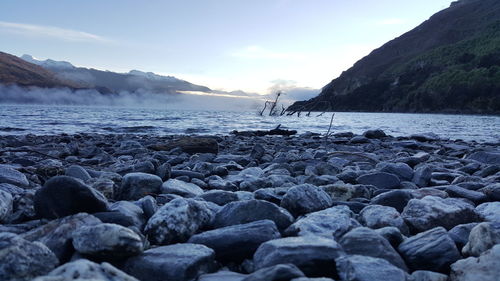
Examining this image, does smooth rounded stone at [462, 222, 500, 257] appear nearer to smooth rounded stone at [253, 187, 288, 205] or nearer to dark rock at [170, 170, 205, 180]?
smooth rounded stone at [253, 187, 288, 205]

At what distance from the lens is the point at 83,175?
2998 millimetres

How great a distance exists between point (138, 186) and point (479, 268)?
1.90m

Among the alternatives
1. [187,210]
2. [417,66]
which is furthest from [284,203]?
[417,66]

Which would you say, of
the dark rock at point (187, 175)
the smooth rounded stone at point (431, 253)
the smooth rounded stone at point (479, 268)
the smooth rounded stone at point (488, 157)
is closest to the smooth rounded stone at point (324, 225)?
the smooth rounded stone at point (431, 253)

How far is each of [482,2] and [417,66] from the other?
105 ft

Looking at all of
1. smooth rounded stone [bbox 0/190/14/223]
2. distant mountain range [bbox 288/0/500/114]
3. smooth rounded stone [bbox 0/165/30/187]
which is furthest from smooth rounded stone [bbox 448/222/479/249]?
distant mountain range [bbox 288/0/500/114]

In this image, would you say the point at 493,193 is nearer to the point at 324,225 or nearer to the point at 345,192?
the point at 345,192

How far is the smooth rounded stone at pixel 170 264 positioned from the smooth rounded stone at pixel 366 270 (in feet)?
1.51

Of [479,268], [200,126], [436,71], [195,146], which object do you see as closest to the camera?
[479,268]

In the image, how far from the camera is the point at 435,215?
1.96 meters

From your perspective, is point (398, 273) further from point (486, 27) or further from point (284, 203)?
point (486, 27)

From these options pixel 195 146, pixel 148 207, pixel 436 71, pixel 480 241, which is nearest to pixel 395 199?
pixel 480 241

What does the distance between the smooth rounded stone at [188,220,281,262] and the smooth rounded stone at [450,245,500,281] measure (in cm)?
65

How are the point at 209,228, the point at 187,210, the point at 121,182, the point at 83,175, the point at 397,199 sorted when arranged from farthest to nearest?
the point at 83,175
the point at 121,182
the point at 397,199
the point at 209,228
the point at 187,210
